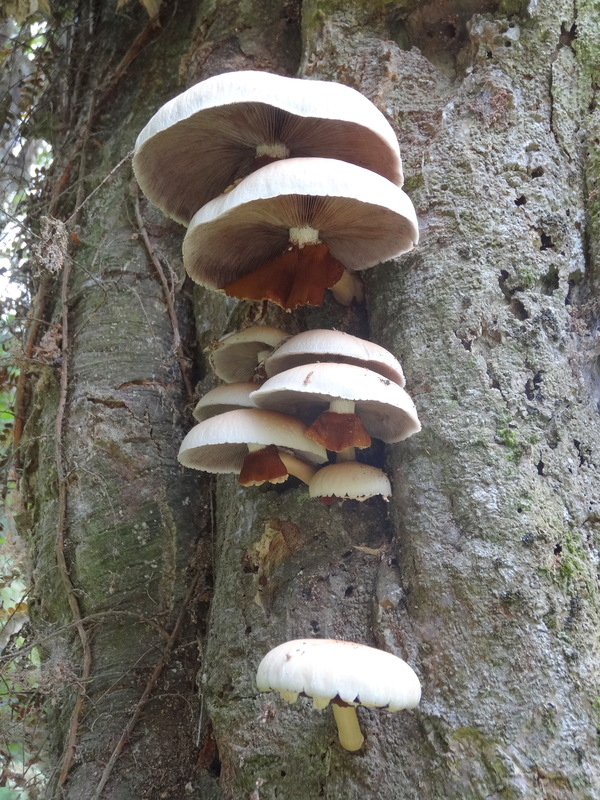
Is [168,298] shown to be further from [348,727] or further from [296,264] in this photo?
[348,727]

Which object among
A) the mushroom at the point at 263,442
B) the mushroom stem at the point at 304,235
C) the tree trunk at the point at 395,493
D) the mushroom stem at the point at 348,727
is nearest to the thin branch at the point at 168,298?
the tree trunk at the point at 395,493

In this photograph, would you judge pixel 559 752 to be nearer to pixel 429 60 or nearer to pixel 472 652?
pixel 472 652

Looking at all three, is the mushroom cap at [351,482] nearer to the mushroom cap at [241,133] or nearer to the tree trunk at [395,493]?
the tree trunk at [395,493]

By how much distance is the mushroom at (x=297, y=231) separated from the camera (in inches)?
73.6

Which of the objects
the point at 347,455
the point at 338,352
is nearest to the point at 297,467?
the point at 347,455

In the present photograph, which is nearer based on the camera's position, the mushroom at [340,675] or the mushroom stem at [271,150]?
the mushroom at [340,675]

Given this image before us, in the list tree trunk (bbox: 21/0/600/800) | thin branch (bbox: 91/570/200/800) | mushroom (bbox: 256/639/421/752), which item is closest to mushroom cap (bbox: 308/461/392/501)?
tree trunk (bbox: 21/0/600/800)

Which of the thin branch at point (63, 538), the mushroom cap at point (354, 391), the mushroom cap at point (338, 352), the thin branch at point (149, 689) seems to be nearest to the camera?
the mushroom cap at point (354, 391)

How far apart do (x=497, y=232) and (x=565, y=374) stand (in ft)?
1.85

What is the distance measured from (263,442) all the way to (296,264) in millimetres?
718

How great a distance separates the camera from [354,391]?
1.83 metres

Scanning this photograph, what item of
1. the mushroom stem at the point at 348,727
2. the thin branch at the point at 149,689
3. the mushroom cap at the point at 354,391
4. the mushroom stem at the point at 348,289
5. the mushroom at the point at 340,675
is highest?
the mushroom stem at the point at 348,289

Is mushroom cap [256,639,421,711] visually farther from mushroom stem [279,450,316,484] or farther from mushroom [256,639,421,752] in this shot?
mushroom stem [279,450,316,484]

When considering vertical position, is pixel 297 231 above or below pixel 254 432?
above
